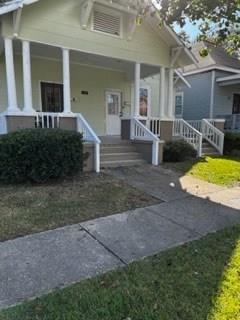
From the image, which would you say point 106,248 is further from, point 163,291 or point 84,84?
point 84,84

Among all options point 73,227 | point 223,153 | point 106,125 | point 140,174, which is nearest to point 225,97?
point 223,153

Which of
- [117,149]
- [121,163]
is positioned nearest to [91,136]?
[121,163]

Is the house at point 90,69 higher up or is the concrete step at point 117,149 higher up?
the house at point 90,69

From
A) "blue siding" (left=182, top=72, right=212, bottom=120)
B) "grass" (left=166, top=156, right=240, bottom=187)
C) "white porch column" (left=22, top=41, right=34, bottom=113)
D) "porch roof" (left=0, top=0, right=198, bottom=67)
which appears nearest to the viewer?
"grass" (left=166, top=156, right=240, bottom=187)

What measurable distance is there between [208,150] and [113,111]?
15.5 ft

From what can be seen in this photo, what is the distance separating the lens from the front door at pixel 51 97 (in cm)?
1093

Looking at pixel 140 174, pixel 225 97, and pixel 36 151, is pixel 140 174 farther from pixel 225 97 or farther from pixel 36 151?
pixel 225 97

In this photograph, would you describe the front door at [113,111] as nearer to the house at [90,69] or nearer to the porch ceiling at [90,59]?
the house at [90,69]

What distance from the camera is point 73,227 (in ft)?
14.0

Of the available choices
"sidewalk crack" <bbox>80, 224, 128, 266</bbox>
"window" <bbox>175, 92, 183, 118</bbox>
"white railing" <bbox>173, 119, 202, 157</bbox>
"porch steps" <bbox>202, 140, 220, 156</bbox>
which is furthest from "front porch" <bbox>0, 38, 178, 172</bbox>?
"window" <bbox>175, 92, 183, 118</bbox>

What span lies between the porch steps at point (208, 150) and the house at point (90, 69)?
90 cm

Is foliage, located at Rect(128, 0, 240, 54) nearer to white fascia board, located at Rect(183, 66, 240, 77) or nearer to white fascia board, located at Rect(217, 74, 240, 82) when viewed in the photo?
white fascia board, located at Rect(217, 74, 240, 82)

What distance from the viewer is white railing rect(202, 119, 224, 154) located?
1238 cm

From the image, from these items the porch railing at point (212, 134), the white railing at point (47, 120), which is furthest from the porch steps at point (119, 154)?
the porch railing at point (212, 134)
